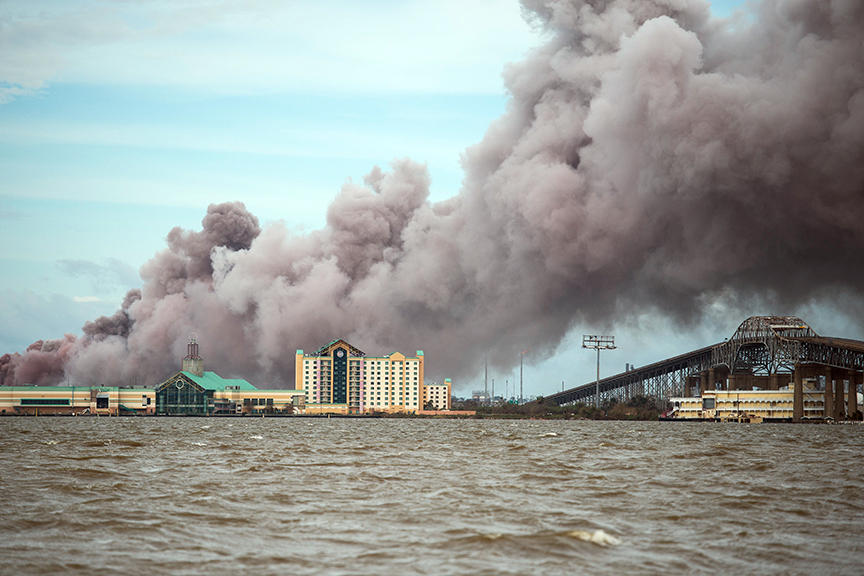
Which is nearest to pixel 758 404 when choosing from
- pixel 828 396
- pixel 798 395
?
pixel 798 395

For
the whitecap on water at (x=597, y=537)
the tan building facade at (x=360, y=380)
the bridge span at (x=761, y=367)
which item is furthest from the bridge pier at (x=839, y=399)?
the whitecap on water at (x=597, y=537)

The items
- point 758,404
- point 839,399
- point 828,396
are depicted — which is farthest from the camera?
point 758,404

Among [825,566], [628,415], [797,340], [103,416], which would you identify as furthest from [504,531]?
[103,416]

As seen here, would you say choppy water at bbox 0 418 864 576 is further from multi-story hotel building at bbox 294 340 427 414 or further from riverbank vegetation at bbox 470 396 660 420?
multi-story hotel building at bbox 294 340 427 414

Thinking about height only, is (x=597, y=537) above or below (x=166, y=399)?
above

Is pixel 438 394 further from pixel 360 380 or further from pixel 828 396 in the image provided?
pixel 828 396

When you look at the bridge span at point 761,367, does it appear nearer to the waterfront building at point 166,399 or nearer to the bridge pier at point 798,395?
the bridge pier at point 798,395

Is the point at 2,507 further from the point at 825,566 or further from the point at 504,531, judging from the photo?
the point at 825,566
